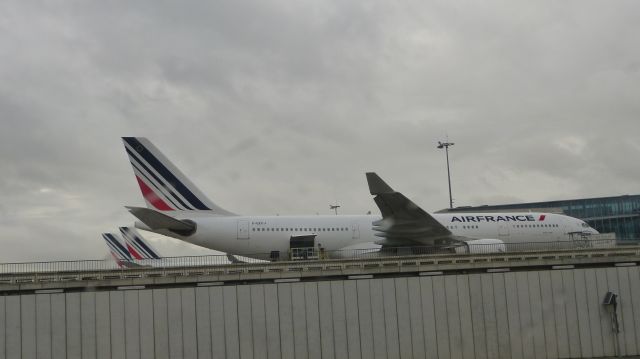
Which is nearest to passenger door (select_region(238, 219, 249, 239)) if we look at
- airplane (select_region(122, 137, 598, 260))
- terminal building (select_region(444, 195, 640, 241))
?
airplane (select_region(122, 137, 598, 260))

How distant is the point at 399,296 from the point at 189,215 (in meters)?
17.4

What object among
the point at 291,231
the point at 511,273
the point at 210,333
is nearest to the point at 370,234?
the point at 291,231

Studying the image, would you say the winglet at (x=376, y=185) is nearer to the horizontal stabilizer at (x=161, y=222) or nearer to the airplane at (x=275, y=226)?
the airplane at (x=275, y=226)

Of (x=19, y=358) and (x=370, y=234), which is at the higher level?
(x=370, y=234)

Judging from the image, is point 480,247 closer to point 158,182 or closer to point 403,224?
point 403,224

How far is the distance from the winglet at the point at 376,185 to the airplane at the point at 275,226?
0.38 ft

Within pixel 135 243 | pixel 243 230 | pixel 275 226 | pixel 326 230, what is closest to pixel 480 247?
pixel 326 230

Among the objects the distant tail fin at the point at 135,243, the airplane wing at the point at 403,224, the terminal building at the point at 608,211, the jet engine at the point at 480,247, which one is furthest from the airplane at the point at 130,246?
the terminal building at the point at 608,211

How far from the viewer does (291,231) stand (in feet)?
130

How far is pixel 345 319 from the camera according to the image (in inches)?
1023

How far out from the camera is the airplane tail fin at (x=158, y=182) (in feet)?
129

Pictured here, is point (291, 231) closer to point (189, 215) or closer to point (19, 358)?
point (189, 215)

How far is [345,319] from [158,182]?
18.3 m

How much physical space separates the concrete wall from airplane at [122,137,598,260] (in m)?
10.1
